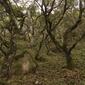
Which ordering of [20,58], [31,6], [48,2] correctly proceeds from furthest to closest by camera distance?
[31,6], [48,2], [20,58]

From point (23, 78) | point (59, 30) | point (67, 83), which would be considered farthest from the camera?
point (59, 30)

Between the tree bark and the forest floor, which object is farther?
the tree bark

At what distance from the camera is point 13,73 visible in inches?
518

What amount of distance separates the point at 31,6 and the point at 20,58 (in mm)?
7078

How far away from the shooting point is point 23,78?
12406 millimetres

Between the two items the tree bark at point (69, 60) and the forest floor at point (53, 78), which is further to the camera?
the tree bark at point (69, 60)

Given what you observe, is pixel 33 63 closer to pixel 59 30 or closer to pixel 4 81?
pixel 4 81

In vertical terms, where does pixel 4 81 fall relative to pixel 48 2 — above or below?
below

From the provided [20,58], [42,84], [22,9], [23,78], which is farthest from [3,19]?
[42,84]

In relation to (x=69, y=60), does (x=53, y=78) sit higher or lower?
lower

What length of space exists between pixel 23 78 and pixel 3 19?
9769mm

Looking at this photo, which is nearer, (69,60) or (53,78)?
(53,78)

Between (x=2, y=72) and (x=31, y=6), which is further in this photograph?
(x=31, y=6)

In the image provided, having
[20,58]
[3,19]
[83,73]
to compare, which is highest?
[3,19]
